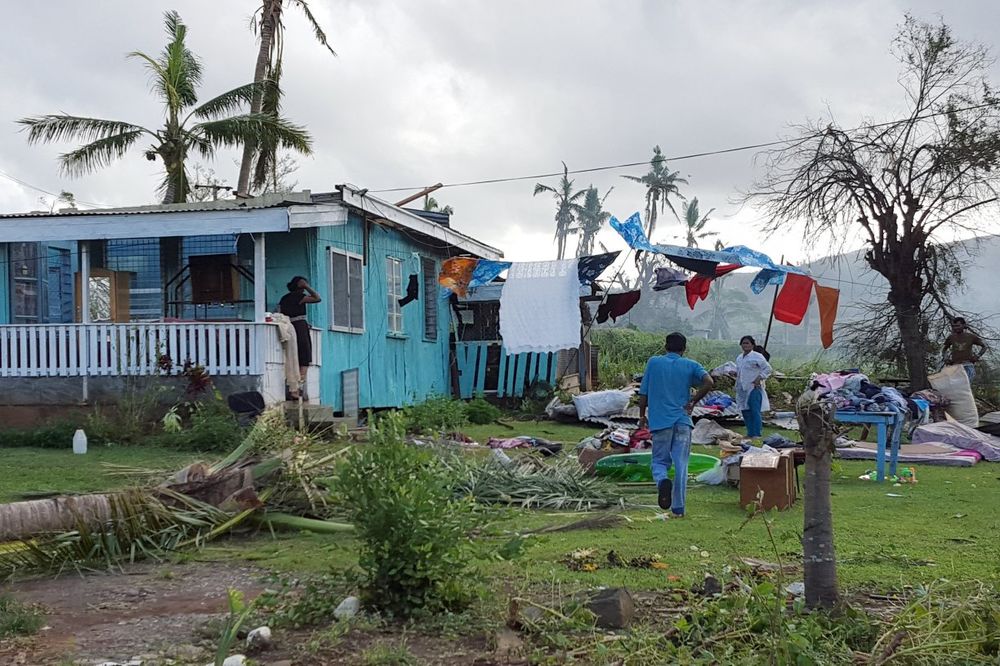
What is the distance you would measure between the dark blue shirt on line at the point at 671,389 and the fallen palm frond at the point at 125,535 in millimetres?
3353

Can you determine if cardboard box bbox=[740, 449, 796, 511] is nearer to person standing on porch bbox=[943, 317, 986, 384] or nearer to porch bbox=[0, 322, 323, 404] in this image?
porch bbox=[0, 322, 323, 404]

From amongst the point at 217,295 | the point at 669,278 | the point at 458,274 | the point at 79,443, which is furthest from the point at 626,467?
the point at 458,274

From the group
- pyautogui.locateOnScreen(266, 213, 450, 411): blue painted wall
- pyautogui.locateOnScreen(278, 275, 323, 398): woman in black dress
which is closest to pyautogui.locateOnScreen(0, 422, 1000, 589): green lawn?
pyautogui.locateOnScreen(278, 275, 323, 398): woman in black dress

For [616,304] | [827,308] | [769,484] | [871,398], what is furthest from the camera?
[616,304]

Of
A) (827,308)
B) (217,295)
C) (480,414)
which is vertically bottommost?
(480,414)

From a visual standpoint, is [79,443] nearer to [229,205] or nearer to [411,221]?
[229,205]

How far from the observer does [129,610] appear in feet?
16.5

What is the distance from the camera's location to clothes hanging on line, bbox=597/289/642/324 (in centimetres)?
1700

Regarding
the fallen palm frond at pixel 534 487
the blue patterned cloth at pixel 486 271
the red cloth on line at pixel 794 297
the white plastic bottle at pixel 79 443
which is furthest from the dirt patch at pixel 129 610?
the red cloth on line at pixel 794 297

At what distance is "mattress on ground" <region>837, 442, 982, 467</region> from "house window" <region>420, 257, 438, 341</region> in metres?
8.88

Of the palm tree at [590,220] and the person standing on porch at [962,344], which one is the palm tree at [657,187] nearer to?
the palm tree at [590,220]

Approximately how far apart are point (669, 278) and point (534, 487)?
8.90 meters

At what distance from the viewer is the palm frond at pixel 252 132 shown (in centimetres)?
1877

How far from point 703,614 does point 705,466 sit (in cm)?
650
